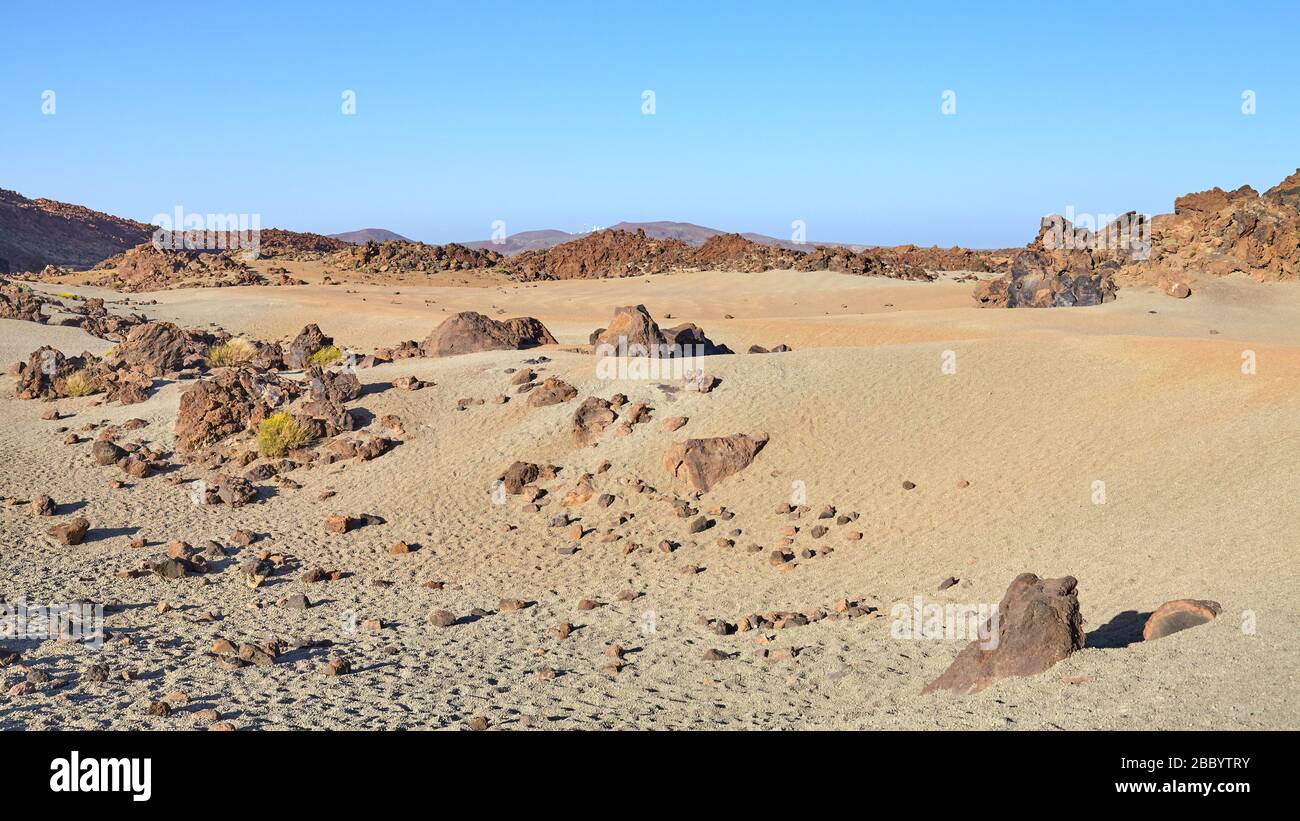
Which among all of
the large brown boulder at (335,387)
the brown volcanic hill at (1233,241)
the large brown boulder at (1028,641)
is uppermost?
the brown volcanic hill at (1233,241)

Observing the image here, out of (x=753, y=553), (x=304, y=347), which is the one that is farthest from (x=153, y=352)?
(x=753, y=553)

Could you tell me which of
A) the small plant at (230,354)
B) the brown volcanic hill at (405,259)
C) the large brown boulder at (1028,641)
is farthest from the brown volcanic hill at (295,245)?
the large brown boulder at (1028,641)

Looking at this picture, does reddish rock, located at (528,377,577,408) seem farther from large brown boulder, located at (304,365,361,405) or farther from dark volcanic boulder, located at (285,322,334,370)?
dark volcanic boulder, located at (285,322,334,370)

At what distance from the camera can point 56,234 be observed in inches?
3051

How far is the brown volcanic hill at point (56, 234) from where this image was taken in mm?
66988

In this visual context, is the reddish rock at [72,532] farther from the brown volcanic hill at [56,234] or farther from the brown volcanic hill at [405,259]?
the brown volcanic hill at [56,234]

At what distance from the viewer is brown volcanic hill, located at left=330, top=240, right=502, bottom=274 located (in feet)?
166

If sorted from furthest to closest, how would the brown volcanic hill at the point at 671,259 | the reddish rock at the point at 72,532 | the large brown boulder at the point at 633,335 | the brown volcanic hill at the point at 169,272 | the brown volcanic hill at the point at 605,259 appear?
the brown volcanic hill at the point at 605,259 → the brown volcanic hill at the point at 671,259 → the brown volcanic hill at the point at 169,272 → the large brown boulder at the point at 633,335 → the reddish rock at the point at 72,532

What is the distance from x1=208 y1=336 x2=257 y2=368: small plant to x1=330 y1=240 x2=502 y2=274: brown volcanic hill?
2685 cm

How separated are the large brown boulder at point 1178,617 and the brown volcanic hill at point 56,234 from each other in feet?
226

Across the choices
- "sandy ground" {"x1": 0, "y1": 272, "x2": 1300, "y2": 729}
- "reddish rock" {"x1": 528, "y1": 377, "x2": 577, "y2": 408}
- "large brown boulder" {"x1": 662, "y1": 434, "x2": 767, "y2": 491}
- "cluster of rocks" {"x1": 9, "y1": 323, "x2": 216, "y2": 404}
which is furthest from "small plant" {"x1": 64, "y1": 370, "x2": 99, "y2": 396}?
"large brown boulder" {"x1": 662, "y1": 434, "x2": 767, "y2": 491}
